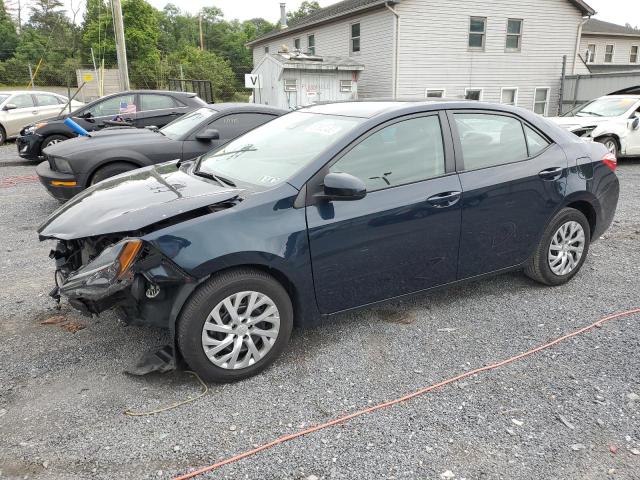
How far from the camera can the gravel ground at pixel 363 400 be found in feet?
7.96

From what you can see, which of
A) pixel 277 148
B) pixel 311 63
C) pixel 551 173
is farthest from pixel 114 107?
pixel 311 63

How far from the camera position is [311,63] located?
727 inches

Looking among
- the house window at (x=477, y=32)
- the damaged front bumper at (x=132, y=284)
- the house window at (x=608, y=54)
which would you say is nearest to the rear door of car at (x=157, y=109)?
the damaged front bumper at (x=132, y=284)

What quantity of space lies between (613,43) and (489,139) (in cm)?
3476

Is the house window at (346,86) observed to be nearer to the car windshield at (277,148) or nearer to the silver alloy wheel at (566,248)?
the car windshield at (277,148)

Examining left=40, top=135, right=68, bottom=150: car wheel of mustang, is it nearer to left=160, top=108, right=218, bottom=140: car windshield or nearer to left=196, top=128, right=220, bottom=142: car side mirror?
left=160, top=108, right=218, bottom=140: car windshield

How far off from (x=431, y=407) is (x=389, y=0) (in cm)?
1835

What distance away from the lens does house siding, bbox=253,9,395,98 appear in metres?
19.2

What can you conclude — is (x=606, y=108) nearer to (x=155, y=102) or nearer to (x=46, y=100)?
(x=155, y=102)

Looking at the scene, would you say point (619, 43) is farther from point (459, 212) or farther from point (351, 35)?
point (459, 212)

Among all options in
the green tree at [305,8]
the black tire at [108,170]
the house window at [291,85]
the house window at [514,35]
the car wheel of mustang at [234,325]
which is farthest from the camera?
the green tree at [305,8]

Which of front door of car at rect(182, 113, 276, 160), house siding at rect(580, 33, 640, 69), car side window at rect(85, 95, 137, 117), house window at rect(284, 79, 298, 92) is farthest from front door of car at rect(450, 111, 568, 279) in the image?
house siding at rect(580, 33, 640, 69)

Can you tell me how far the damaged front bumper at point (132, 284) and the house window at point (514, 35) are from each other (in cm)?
2207

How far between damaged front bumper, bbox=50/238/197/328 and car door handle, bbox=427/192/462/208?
1.71 m
